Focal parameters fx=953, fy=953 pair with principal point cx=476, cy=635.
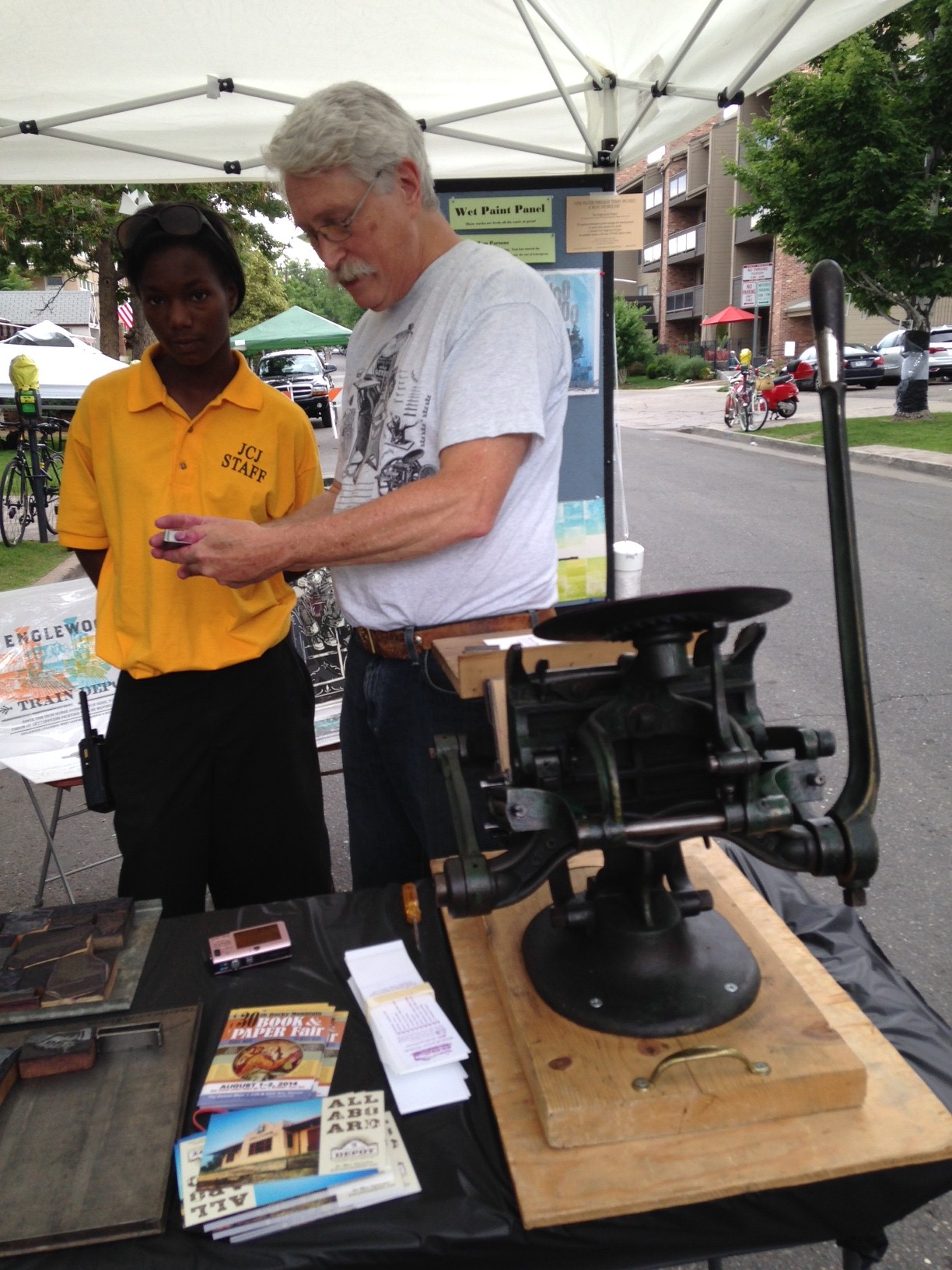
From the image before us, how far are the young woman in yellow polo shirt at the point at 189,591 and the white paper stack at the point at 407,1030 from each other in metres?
0.77

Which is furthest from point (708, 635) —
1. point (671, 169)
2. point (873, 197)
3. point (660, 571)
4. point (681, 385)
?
point (671, 169)

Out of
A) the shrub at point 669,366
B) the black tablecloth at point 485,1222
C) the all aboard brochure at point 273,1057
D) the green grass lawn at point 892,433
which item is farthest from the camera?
the shrub at point 669,366

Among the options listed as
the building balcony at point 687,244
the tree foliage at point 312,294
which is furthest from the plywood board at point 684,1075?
the tree foliage at point 312,294

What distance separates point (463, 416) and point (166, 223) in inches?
30.5

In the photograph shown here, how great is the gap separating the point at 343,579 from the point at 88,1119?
0.97 meters

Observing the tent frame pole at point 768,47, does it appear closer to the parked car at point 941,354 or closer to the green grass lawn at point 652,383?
the parked car at point 941,354

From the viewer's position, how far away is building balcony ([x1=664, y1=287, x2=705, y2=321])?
39.9m

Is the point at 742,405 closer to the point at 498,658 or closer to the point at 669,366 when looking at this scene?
the point at 498,658

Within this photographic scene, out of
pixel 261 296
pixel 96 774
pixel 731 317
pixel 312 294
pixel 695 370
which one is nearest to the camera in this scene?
pixel 96 774

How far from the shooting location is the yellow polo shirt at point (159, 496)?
1881 mm

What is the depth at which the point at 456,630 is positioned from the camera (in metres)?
1.68

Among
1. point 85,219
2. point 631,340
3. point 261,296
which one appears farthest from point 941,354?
point 261,296

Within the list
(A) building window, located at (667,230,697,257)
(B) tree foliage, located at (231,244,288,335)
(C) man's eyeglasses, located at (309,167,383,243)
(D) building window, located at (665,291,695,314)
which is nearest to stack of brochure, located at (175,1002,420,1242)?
(C) man's eyeglasses, located at (309,167,383,243)

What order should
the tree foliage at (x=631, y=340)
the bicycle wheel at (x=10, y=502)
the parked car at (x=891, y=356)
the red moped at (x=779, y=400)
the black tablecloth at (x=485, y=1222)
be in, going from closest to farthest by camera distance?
1. the black tablecloth at (x=485, y=1222)
2. the bicycle wheel at (x=10, y=502)
3. the red moped at (x=779, y=400)
4. the parked car at (x=891, y=356)
5. the tree foliage at (x=631, y=340)
